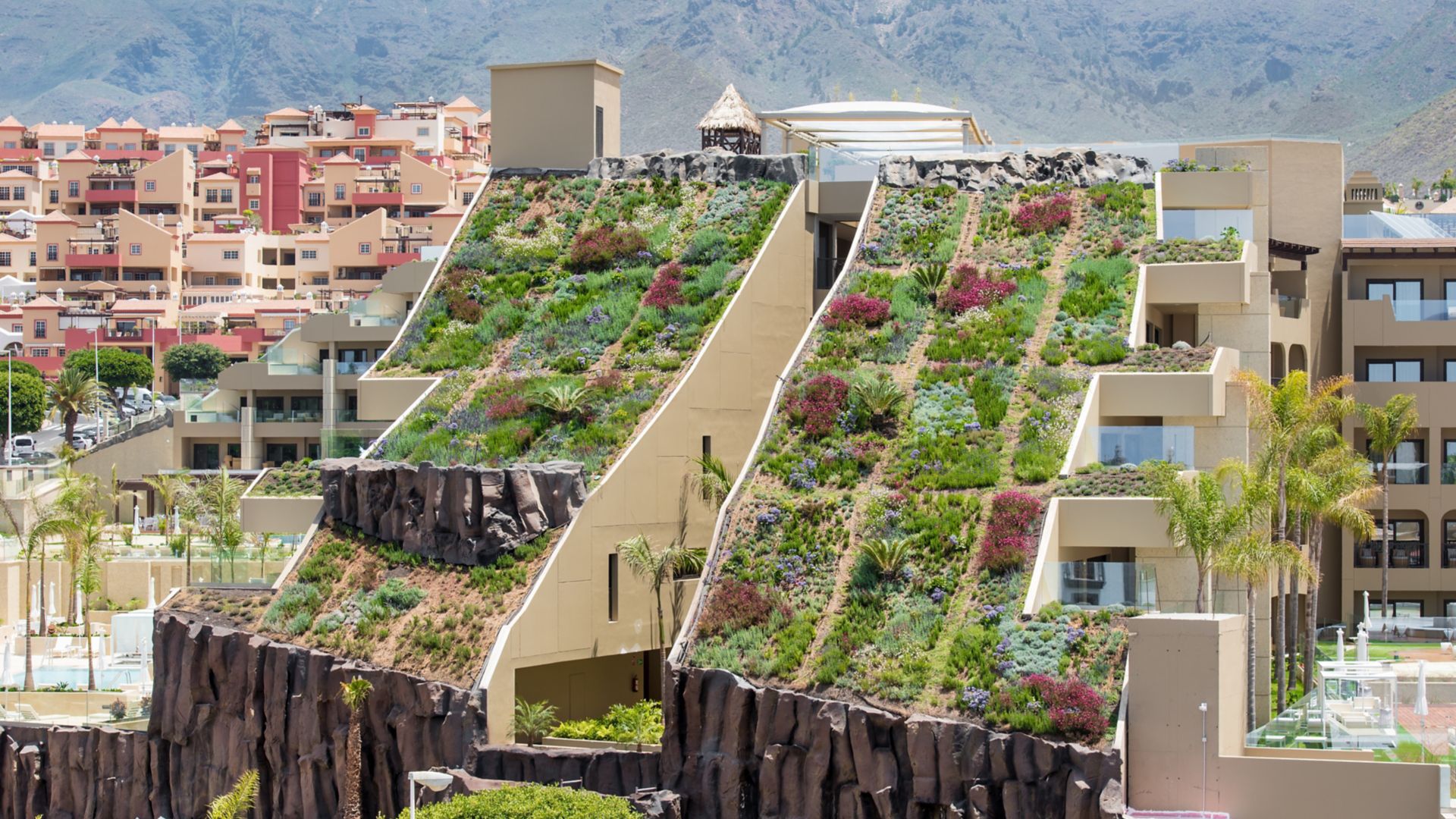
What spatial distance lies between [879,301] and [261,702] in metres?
19.3

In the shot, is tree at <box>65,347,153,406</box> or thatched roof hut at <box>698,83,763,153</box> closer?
thatched roof hut at <box>698,83,763,153</box>

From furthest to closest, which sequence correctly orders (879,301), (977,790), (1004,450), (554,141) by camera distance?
(554,141) → (879,301) → (1004,450) → (977,790)

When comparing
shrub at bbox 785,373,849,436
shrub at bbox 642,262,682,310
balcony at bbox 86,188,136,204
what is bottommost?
shrub at bbox 785,373,849,436

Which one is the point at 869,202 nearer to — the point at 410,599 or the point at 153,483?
the point at 410,599

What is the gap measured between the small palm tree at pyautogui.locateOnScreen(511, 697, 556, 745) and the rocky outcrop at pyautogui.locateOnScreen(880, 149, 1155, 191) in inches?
869

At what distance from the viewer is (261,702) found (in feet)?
153

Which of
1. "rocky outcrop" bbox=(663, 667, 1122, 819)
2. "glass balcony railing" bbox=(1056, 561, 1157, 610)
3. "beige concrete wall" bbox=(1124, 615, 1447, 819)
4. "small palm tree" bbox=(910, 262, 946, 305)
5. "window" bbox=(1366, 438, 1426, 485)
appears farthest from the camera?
"window" bbox=(1366, 438, 1426, 485)

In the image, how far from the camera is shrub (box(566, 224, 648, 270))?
5819 centimetres

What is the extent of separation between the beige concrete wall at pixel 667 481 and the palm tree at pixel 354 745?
2871 mm

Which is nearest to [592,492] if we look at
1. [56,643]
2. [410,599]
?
[410,599]

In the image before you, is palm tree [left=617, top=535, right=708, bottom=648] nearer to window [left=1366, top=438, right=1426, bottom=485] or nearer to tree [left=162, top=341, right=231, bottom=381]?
window [left=1366, top=438, right=1426, bottom=485]

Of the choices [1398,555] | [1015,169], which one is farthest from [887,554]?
[1398,555]

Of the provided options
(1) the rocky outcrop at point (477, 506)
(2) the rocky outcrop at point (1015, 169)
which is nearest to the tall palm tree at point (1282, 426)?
(2) the rocky outcrop at point (1015, 169)

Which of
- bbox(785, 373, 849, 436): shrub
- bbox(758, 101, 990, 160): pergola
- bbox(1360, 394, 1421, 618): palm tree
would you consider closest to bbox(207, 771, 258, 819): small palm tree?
bbox(785, 373, 849, 436): shrub
